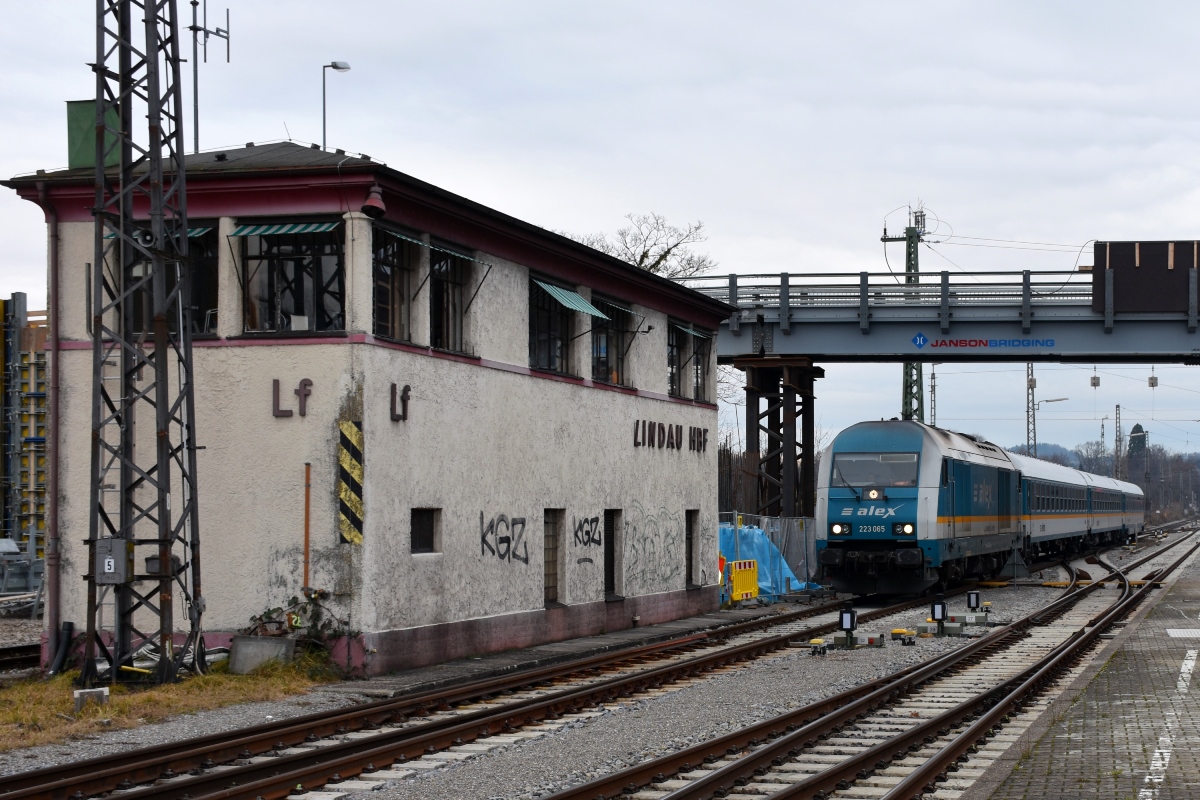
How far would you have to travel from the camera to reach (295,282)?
16.5 metres

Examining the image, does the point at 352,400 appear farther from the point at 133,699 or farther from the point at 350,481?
the point at 133,699

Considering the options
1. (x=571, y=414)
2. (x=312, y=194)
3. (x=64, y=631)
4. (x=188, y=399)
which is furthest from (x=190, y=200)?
(x=571, y=414)

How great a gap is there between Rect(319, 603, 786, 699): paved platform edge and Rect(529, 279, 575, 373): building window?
13.5 ft

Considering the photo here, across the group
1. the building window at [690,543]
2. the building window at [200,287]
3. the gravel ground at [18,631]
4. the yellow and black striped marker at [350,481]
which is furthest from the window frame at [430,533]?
the building window at [690,543]

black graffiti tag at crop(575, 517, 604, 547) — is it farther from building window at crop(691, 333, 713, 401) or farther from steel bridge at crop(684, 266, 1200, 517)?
steel bridge at crop(684, 266, 1200, 517)

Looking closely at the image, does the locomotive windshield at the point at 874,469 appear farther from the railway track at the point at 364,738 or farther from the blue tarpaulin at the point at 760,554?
the railway track at the point at 364,738

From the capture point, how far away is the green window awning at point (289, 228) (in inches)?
635

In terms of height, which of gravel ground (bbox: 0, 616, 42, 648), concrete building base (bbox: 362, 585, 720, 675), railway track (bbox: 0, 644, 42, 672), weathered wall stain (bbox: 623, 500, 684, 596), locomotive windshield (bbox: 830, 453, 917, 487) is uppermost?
locomotive windshield (bbox: 830, 453, 917, 487)

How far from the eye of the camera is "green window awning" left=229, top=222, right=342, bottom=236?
16125 millimetres

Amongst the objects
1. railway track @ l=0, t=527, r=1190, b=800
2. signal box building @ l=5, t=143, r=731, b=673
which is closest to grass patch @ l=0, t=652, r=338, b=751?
signal box building @ l=5, t=143, r=731, b=673

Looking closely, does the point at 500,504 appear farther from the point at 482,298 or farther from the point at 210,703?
the point at 210,703

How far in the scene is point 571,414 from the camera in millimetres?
21188

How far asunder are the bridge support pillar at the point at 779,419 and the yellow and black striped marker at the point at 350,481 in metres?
20.9

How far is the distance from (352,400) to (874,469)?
14315 mm
